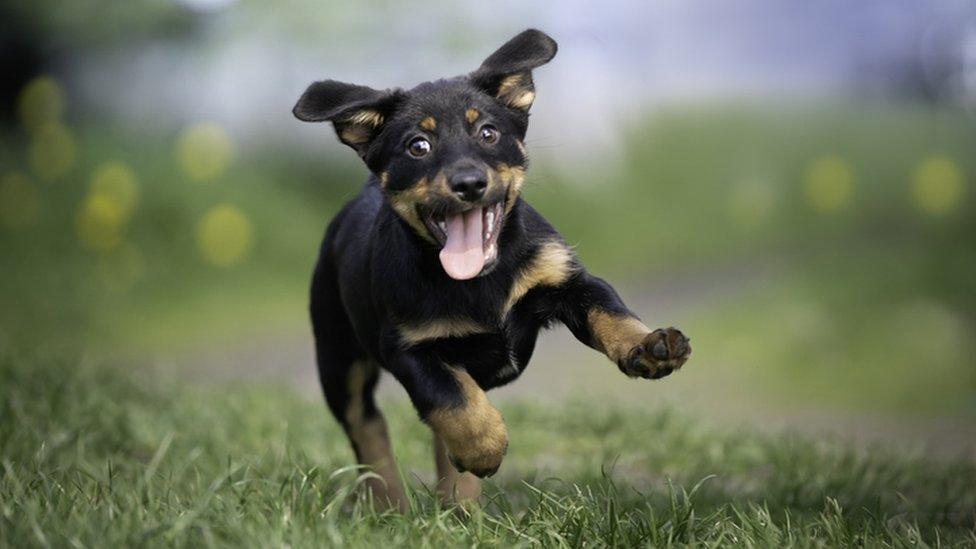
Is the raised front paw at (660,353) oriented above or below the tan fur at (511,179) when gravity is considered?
below

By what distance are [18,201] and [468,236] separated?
25.3 ft

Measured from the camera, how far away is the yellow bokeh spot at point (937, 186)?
9.09 meters

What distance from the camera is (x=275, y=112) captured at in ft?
34.4

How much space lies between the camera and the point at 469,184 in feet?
11.6

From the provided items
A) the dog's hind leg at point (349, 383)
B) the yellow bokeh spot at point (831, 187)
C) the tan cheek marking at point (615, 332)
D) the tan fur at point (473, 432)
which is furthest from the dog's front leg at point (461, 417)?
the yellow bokeh spot at point (831, 187)

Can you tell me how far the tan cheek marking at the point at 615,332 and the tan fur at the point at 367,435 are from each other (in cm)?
144

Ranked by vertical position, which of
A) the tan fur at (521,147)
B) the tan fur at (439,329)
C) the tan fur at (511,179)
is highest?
the tan fur at (521,147)

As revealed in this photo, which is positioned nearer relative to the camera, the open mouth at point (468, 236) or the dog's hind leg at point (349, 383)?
the open mouth at point (468, 236)

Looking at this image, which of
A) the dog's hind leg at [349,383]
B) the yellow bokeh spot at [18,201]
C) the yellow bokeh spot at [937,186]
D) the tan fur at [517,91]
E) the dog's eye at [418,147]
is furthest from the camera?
the yellow bokeh spot at [18,201]

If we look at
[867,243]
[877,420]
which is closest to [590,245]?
[867,243]

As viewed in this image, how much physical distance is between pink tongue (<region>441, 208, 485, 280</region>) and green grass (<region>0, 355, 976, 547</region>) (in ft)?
2.66

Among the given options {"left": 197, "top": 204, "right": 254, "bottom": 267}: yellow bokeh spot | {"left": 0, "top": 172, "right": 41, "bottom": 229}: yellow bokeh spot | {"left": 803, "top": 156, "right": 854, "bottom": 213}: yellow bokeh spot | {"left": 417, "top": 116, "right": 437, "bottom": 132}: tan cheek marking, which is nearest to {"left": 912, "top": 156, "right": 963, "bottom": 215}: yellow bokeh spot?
{"left": 803, "top": 156, "right": 854, "bottom": 213}: yellow bokeh spot

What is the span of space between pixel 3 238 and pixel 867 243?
284 inches

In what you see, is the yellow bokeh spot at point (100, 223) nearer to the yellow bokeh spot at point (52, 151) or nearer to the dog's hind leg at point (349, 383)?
the yellow bokeh spot at point (52, 151)
